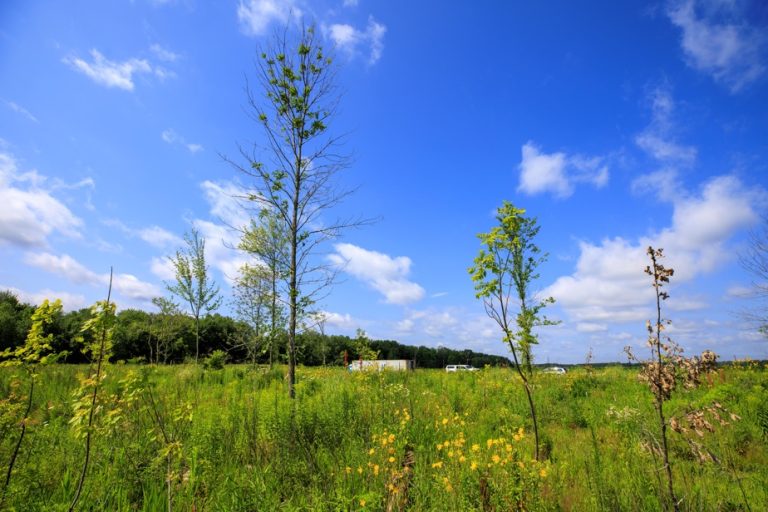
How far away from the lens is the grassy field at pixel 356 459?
3475mm

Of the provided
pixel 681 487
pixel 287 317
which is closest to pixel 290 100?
pixel 287 317

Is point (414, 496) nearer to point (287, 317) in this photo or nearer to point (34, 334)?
point (34, 334)

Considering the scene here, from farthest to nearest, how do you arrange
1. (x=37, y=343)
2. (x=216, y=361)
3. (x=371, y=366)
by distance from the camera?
1. (x=216, y=361)
2. (x=371, y=366)
3. (x=37, y=343)

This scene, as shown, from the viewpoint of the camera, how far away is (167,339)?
17.9 m

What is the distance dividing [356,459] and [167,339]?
16793mm

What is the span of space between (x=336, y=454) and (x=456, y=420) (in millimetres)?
3027

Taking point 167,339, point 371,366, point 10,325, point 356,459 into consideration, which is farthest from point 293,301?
point 10,325

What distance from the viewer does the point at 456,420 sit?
694 cm

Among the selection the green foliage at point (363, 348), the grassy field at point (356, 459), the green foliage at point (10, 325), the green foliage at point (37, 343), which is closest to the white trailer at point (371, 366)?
the green foliage at point (363, 348)

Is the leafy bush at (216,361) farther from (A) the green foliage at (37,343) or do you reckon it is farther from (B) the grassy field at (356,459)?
(A) the green foliage at (37,343)

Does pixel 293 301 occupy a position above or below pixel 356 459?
above

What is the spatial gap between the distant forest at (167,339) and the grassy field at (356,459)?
1143 millimetres

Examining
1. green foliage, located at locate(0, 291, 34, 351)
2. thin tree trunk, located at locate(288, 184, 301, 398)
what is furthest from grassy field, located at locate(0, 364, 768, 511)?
green foliage, located at locate(0, 291, 34, 351)

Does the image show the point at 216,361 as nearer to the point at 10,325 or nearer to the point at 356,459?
the point at 356,459
